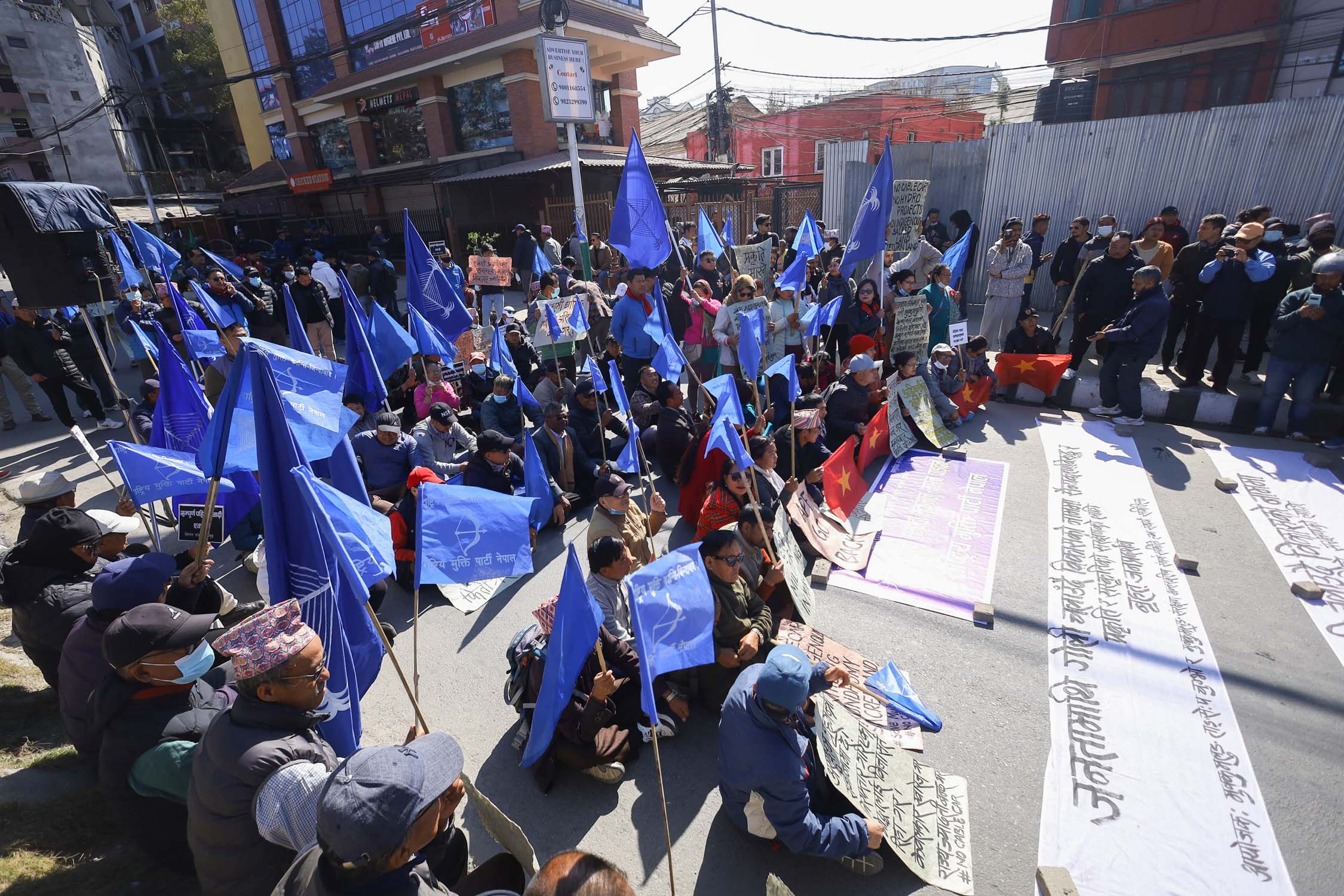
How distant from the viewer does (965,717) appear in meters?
3.67

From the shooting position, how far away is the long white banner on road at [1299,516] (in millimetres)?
4422

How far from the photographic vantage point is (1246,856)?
2857mm

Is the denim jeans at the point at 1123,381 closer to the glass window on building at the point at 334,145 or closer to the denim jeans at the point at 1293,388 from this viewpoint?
the denim jeans at the point at 1293,388

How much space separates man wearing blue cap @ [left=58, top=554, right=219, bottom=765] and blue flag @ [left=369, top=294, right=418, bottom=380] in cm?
465

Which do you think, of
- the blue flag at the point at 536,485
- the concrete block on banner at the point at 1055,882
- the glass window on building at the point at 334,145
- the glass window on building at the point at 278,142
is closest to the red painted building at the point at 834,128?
the glass window on building at the point at 334,145

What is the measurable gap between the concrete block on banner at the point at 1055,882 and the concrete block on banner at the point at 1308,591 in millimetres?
3298

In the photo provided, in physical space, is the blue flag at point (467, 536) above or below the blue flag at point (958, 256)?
below

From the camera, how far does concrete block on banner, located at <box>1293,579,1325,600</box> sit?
4426 mm

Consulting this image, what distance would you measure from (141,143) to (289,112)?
1826 cm

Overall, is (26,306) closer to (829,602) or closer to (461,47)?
(829,602)

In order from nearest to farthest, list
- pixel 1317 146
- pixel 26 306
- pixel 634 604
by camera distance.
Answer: pixel 634 604 → pixel 26 306 → pixel 1317 146

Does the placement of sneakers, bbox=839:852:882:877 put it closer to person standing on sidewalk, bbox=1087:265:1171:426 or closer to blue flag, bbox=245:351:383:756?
blue flag, bbox=245:351:383:756

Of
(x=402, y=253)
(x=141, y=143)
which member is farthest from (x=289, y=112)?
(x=141, y=143)

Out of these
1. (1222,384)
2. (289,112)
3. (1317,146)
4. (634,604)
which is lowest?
(1222,384)
